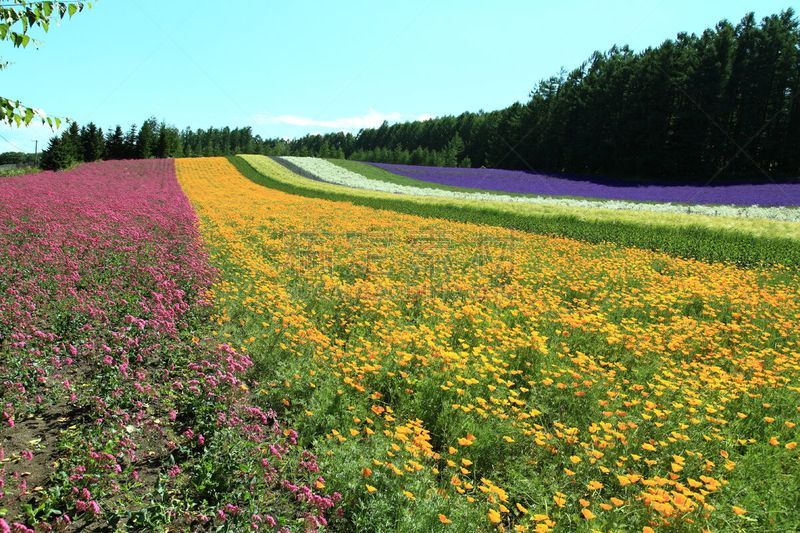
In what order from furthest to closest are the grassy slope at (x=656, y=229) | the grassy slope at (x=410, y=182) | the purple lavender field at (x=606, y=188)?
the grassy slope at (x=410, y=182) → the purple lavender field at (x=606, y=188) → the grassy slope at (x=656, y=229)

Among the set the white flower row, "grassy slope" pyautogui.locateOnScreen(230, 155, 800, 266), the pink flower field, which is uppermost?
the white flower row

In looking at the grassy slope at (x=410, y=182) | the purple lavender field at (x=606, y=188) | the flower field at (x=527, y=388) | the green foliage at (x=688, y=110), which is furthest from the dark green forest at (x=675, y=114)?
the flower field at (x=527, y=388)

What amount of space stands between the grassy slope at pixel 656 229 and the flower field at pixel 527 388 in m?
2.64

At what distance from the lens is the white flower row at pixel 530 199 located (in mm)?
25656

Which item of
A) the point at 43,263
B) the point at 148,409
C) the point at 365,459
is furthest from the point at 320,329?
the point at 43,263

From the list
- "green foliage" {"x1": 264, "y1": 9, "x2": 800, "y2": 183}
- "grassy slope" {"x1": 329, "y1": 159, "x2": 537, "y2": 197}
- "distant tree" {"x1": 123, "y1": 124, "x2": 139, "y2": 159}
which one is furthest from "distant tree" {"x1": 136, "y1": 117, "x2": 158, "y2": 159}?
"green foliage" {"x1": 264, "y1": 9, "x2": 800, "y2": 183}

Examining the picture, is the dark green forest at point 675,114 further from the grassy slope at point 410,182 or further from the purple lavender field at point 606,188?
the grassy slope at point 410,182

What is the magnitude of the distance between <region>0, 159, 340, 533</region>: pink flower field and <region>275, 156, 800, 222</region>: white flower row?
86.8 feet

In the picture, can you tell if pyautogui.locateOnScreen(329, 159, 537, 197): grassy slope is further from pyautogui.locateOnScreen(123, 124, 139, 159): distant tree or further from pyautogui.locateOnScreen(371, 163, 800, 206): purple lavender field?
pyautogui.locateOnScreen(123, 124, 139, 159): distant tree

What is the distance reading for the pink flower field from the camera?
3.44m

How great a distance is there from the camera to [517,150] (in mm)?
77375

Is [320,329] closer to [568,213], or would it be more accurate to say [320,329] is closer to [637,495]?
[637,495]

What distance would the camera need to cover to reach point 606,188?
144 feet

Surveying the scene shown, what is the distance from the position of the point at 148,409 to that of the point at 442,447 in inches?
117
